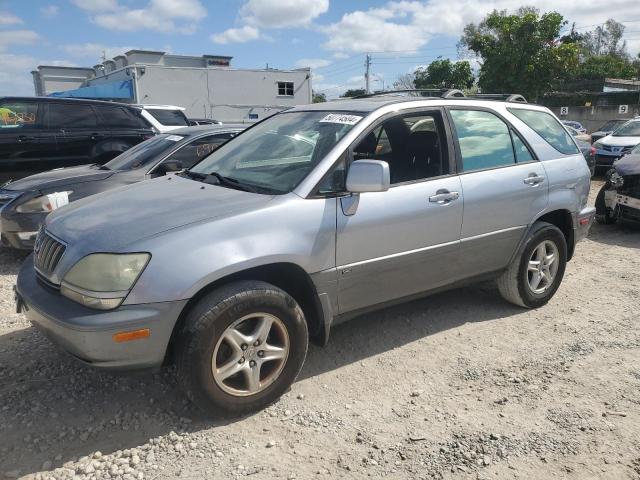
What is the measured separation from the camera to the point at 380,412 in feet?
10.1

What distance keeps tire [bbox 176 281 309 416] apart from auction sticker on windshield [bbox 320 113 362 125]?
4.15ft

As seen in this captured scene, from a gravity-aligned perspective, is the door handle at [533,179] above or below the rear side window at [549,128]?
below

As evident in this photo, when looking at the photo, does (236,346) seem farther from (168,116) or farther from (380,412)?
(168,116)

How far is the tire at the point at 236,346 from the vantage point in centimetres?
270

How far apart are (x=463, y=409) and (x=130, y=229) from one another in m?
2.15

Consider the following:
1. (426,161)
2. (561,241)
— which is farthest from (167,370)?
(561,241)

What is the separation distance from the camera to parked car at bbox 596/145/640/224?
283 inches

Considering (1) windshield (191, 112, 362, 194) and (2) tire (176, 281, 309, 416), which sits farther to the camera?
(1) windshield (191, 112, 362, 194)

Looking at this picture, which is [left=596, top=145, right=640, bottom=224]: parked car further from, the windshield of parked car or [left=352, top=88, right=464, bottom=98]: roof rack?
the windshield of parked car

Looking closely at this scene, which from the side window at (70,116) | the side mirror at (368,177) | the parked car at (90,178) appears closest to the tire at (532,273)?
the side mirror at (368,177)

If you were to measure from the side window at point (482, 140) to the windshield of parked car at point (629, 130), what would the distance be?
1284 cm

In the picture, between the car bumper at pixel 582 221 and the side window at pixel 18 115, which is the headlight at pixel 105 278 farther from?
the side window at pixel 18 115

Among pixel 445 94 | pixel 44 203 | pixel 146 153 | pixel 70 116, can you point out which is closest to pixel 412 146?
pixel 445 94

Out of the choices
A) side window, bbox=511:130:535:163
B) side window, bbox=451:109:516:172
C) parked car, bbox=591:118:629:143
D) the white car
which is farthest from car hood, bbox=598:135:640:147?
side window, bbox=451:109:516:172
